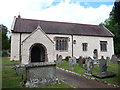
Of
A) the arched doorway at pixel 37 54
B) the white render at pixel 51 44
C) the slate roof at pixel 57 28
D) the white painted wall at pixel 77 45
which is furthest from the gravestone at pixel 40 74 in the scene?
the slate roof at pixel 57 28

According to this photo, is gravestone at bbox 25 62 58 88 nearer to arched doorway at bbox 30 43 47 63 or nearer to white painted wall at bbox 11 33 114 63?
white painted wall at bbox 11 33 114 63

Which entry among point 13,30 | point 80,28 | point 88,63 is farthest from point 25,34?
point 88,63

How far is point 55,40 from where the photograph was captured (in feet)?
79.4

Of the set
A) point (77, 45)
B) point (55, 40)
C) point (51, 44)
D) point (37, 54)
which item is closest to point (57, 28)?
point (55, 40)

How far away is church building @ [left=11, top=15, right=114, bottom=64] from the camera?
61.9ft

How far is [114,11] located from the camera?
8.60m

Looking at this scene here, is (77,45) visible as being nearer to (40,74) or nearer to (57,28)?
(57,28)

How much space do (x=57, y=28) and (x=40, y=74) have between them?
61.6 ft

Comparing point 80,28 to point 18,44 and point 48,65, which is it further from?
point 48,65

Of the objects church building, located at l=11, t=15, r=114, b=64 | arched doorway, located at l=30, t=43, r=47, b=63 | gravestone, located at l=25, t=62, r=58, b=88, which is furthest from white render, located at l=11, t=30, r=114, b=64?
gravestone, located at l=25, t=62, r=58, b=88

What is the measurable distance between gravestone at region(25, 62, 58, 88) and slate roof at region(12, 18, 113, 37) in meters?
15.7

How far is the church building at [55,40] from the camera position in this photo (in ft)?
61.9

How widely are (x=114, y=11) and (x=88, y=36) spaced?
18.3 metres

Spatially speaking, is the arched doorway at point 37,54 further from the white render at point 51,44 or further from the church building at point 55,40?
the white render at point 51,44
